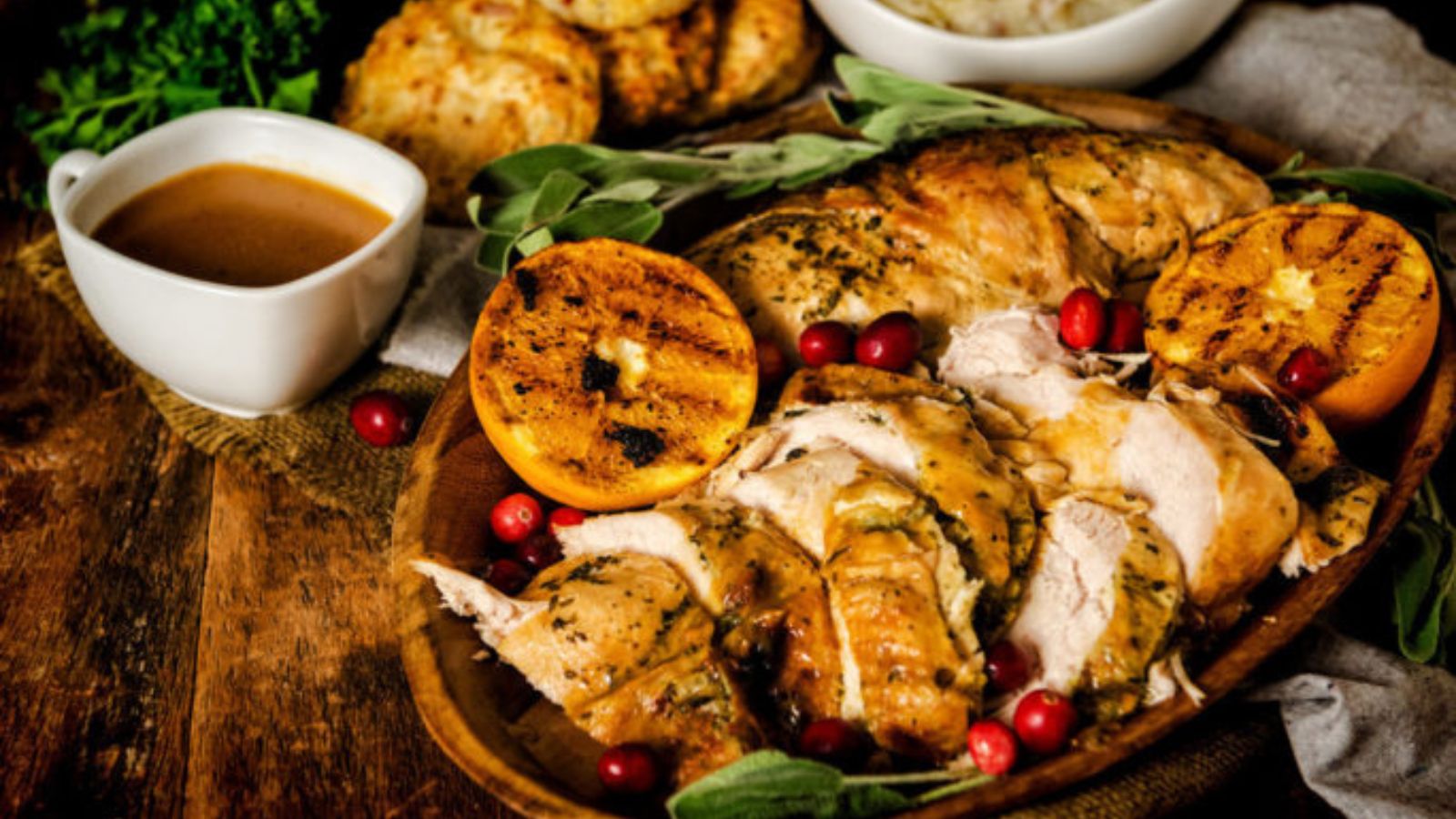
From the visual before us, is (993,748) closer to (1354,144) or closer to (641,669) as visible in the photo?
(641,669)

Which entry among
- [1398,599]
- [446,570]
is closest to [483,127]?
[446,570]

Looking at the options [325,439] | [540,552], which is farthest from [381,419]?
[540,552]

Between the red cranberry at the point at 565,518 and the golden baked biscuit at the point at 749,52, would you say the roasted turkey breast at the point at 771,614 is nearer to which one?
the red cranberry at the point at 565,518

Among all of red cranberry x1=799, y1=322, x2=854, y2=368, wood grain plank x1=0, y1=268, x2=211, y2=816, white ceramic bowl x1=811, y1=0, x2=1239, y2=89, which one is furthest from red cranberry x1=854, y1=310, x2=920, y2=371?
wood grain plank x1=0, y1=268, x2=211, y2=816

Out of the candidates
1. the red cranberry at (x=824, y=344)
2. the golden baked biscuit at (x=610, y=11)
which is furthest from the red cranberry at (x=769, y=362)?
the golden baked biscuit at (x=610, y=11)

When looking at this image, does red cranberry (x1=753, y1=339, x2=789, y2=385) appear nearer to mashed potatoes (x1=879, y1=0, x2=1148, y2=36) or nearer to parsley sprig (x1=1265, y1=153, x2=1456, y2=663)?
parsley sprig (x1=1265, y1=153, x2=1456, y2=663)

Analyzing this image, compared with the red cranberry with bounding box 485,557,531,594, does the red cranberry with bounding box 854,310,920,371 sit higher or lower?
higher
